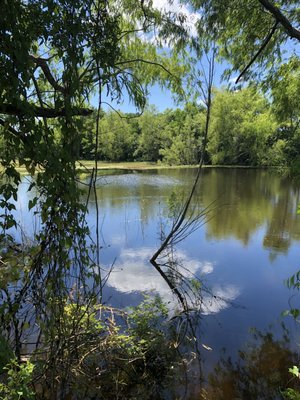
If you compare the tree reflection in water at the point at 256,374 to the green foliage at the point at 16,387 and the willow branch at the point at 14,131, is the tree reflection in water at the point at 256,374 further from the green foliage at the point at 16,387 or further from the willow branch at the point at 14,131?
the willow branch at the point at 14,131

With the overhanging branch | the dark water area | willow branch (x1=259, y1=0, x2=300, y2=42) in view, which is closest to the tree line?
the dark water area

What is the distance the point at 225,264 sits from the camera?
22.1 feet

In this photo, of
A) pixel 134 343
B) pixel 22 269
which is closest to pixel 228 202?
pixel 134 343

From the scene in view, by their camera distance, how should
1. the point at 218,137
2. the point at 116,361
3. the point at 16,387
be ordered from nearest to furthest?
the point at 16,387
the point at 116,361
the point at 218,137

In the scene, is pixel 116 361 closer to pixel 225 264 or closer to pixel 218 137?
pixel 225 264

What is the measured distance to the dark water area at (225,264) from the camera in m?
4.24

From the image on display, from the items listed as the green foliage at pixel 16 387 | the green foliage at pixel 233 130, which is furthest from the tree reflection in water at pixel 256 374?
the green foliage at pixel 233 130

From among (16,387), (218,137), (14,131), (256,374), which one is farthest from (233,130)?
(16,387)

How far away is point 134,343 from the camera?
3.41m

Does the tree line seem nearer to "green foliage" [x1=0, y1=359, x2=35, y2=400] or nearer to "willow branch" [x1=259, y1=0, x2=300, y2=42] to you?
"willow branch" [x1=259, y1=0, x2=300, y2=42]

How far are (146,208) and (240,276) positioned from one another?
20.0 ft

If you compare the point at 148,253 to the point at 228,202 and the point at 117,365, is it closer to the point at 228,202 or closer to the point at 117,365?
the point at 117,365

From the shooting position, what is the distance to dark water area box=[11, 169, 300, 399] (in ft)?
13.9

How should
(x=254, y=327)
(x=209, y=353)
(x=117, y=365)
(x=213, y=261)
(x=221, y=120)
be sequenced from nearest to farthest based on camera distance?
(x=117, y=365), (x=209, y=353), (x=254, y=327), (x=213, y=261), (x=221, y=120)
